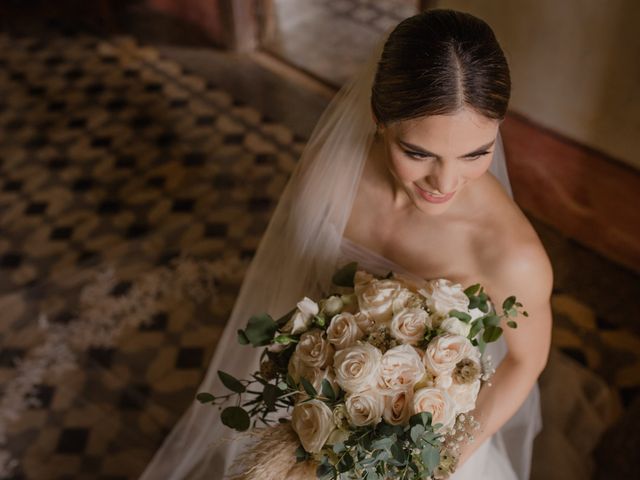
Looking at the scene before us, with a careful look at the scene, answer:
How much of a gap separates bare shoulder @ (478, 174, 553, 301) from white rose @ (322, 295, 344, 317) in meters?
0.54

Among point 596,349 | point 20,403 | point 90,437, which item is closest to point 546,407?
point 596,349

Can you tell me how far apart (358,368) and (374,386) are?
0.06m

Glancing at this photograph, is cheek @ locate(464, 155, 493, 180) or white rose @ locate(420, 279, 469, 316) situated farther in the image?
cheek @ locate(464, 155, 493, 180)

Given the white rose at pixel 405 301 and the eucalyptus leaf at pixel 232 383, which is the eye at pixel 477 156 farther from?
the eucalyptus leaf at pixel 232 383

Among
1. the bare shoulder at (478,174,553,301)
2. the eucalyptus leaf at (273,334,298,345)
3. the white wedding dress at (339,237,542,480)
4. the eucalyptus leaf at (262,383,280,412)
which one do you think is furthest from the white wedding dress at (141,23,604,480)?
the eucalyptus leaf at (273,334,298,345)

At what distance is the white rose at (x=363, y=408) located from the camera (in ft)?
3.96

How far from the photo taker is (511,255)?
167cm

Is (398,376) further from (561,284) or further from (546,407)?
(561,284)

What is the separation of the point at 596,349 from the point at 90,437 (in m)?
2.60

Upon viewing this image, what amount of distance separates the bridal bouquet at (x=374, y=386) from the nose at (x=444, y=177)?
0.25m

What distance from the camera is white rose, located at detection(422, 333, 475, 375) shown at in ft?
4.05

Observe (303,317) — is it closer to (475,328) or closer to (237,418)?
(237,418)

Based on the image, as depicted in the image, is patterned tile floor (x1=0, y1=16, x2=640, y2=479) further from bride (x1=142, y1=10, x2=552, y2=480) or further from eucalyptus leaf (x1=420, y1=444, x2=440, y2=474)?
eucalyptus leaf (x1=420, y1=444, x2=440, y2=474)

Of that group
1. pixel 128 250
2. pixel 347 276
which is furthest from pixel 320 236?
pixel 128 250
